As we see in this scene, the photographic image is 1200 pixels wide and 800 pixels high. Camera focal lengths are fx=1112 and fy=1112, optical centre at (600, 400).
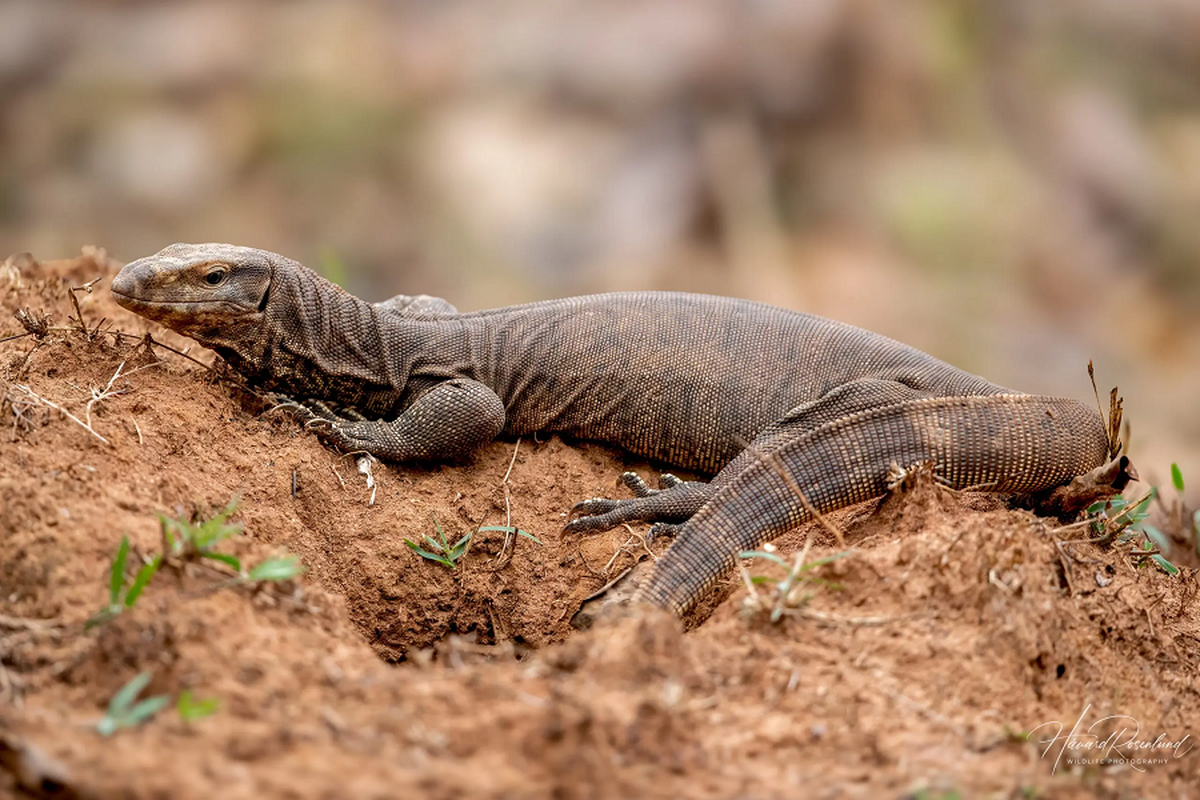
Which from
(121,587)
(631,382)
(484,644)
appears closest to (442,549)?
(484,644)

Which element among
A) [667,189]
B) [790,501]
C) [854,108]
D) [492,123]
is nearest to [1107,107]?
[854,108]

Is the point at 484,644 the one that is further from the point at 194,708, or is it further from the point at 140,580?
the point at 194,708

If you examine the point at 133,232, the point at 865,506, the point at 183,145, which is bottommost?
the point at 133,232

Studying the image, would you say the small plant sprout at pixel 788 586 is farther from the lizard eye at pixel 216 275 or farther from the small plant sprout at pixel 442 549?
the lizard eye at pixel 216 275

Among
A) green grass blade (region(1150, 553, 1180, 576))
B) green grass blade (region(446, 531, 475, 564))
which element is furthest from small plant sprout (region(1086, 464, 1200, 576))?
green grass blade (region(446, 531, 475, 564))

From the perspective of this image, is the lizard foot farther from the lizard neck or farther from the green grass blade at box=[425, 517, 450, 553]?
the lizard neck

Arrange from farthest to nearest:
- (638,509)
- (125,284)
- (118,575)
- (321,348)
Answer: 1. (321,348)
2. (638,509)
3. (125,284)
4. (118,575)

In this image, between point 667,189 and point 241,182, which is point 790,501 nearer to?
point 667,189
